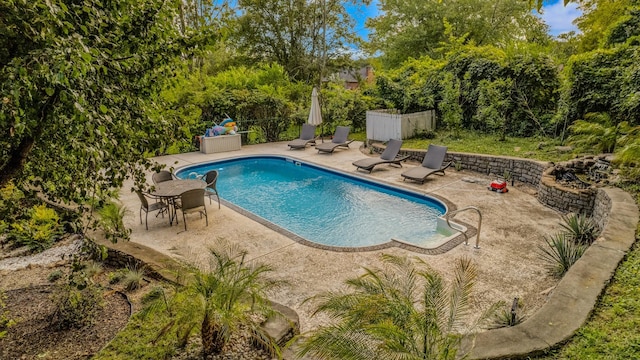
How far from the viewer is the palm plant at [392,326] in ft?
8.34

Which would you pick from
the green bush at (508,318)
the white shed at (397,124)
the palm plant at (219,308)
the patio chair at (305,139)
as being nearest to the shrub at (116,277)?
the palm plant at (219,308)

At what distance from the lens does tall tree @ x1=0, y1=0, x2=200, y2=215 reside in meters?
1.77

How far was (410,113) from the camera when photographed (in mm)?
15500

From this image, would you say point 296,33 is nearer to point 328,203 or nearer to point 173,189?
point 328,203

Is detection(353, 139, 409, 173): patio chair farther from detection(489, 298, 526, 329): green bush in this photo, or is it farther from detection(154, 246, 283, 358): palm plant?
detection(154, 246, 283, 358): palm plant

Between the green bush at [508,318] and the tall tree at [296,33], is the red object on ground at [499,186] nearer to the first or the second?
the green bush at [508,318]

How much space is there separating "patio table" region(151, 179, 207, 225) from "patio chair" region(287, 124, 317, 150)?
7.39 m

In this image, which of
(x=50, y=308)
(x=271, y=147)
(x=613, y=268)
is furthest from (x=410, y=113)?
(x=50, y=308)

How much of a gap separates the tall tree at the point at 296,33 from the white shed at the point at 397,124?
1041 centimetres

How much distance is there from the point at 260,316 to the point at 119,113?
2648 millimetres

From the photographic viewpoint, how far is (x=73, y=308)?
12.8 ft

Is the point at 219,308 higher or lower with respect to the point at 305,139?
lower

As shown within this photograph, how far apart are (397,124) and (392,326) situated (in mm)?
12659

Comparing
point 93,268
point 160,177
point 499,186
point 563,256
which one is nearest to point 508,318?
point 563,256
